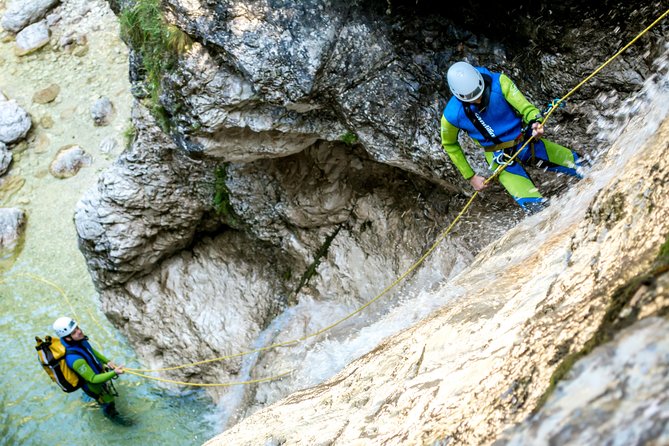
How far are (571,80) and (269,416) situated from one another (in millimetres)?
4512

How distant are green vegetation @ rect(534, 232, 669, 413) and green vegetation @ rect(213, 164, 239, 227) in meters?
7.43

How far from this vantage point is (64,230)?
1220 cm

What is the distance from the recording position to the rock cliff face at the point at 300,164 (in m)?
6.27

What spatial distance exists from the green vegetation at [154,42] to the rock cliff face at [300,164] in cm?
4

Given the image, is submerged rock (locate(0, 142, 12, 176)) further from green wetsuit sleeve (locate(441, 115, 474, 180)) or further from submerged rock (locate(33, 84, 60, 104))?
green wetsuit sleeve (locate(441, 115, 474, 180))

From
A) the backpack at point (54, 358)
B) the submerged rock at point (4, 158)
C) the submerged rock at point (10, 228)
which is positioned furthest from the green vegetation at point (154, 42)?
the submerged rock at point (4, 158)

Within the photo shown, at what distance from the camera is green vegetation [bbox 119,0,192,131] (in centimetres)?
732

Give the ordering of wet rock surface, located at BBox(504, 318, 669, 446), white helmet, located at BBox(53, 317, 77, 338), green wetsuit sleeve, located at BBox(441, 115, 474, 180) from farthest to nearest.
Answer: white helmet, located at BBox(53, 317, 77, 338)
green wetsuit sleeve, located at BBox(441, 115, 474, 180)
wet rock surface, located at BBox(504, 318, 669, 446)

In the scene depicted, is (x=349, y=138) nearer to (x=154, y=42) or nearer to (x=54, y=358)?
(x=154, y=42)

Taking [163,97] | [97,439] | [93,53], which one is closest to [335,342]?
[163,97]

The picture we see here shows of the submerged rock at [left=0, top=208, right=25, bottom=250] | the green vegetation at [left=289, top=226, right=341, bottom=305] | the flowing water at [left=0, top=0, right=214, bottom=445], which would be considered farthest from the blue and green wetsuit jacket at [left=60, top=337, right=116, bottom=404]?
the submerged rock at [left=0, top=208, right=25, bottom=250]

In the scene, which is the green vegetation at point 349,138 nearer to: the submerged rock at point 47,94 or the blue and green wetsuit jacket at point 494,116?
the blue and green wetsuit jacket at point 494,116

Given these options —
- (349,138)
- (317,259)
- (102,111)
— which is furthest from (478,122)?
(102,111)

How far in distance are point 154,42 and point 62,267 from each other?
19.2 ft
